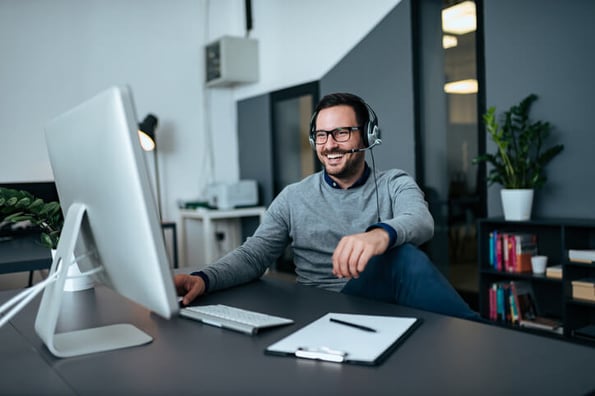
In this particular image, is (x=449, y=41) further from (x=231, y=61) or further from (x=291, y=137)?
(x=231, y=61)

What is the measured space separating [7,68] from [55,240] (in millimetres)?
3407

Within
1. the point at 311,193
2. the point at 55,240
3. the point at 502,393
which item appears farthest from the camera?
the point at 311,193

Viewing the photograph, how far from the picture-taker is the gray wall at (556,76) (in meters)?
2.88

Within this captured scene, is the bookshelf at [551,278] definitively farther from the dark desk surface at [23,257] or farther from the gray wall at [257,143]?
the gray wall at [257,143]

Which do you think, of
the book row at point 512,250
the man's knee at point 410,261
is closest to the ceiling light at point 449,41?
the book row at point 512,250

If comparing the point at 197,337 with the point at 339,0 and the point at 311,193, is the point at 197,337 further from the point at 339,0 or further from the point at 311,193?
the point at 339,0

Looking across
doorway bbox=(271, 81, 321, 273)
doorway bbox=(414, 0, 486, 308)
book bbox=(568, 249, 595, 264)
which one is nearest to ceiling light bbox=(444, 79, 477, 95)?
doorway bbox=(414, 0, 486, 308)

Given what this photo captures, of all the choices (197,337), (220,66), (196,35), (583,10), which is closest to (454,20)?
(583,10)

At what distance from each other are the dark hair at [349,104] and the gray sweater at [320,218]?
20cm

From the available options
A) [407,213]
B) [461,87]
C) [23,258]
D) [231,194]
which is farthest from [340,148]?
[231,194]

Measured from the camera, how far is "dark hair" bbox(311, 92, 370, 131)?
1846 mm

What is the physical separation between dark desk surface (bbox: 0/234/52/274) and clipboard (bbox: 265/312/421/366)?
1.51 metres

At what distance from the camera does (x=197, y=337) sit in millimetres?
1000

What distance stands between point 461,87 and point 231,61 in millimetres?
2333
